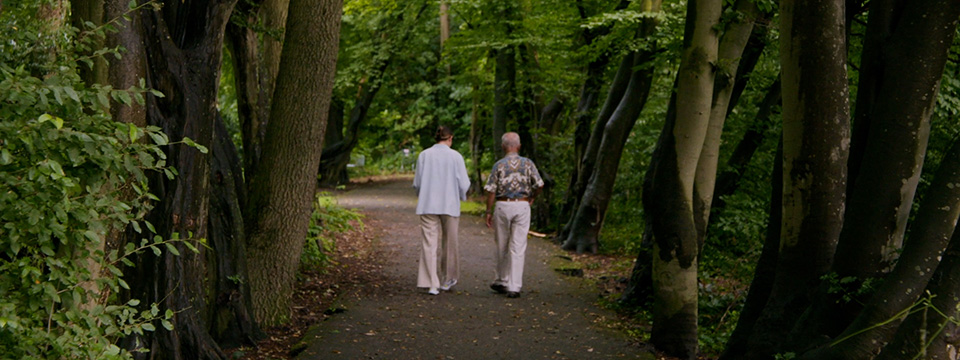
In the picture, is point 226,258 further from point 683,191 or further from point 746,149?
point 746,149

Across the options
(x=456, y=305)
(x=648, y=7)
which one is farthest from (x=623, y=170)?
(x=456, y=305)

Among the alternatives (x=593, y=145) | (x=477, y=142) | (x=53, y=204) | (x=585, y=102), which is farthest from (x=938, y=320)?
(x=477, y=142)

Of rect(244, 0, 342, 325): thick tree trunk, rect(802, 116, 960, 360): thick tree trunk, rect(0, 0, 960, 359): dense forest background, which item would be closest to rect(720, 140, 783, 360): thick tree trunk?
rect(0, 0, 960, 359): dense forest background

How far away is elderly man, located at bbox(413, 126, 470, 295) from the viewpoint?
12.1m

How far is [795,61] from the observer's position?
6.83 meters

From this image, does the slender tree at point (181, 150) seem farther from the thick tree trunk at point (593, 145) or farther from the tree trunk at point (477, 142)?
the tree trunk at point (477, 142)

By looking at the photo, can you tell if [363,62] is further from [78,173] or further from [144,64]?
[78,173]

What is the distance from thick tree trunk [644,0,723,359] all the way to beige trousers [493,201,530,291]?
320 centimetres

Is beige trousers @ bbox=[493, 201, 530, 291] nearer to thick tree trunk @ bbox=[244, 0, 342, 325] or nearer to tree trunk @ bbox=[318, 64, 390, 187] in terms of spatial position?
thick tree trunk @ bbox=[244, 0, 342, 325]

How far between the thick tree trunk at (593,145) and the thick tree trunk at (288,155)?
9051 millimetres

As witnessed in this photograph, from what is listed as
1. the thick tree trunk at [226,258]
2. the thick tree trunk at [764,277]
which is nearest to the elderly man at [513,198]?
the thick tree trunk at [226,258]

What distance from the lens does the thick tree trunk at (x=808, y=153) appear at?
6633 millimetres

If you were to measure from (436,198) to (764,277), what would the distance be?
5.34 metres

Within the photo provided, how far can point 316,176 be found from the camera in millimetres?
9977
